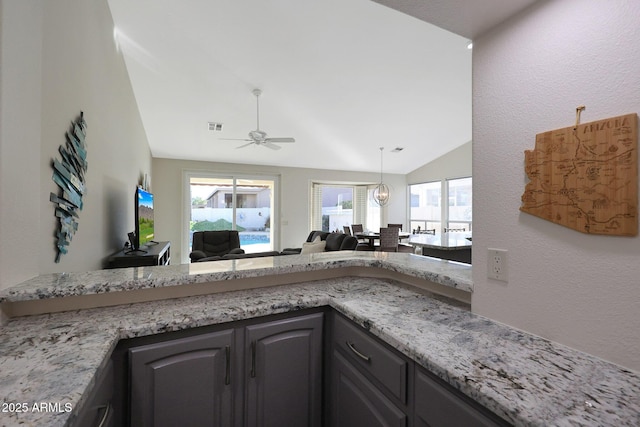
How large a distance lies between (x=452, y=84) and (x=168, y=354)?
4.36m

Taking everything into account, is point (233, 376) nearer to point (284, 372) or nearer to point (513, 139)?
point (284, 372)

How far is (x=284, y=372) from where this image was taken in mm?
1211

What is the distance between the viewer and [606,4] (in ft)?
2.60

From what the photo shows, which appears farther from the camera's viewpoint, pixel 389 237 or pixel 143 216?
pixel 389 237

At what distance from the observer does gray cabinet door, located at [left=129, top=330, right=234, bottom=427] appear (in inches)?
38.3

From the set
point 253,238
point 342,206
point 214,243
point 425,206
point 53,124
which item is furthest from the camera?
point 342,206

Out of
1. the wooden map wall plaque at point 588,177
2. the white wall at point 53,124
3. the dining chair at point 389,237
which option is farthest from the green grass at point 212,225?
the wooden map wall plaque at point 588,177

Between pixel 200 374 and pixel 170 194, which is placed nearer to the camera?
pixel 200 374

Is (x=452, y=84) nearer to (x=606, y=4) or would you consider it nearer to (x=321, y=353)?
(x=606, y=4)

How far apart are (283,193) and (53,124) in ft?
17.8

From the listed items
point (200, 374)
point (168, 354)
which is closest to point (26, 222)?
point (168, 354)

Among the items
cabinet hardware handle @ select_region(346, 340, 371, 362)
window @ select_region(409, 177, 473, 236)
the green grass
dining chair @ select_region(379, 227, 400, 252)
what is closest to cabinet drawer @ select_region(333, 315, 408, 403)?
cabinet hardware handle @ select_region(346, 340, 371, 362)

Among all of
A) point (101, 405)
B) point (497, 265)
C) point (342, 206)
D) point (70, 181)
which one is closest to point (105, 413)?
point (101, 405)

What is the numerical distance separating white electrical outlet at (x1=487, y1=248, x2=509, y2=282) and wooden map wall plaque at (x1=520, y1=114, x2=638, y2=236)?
191 millimetres
